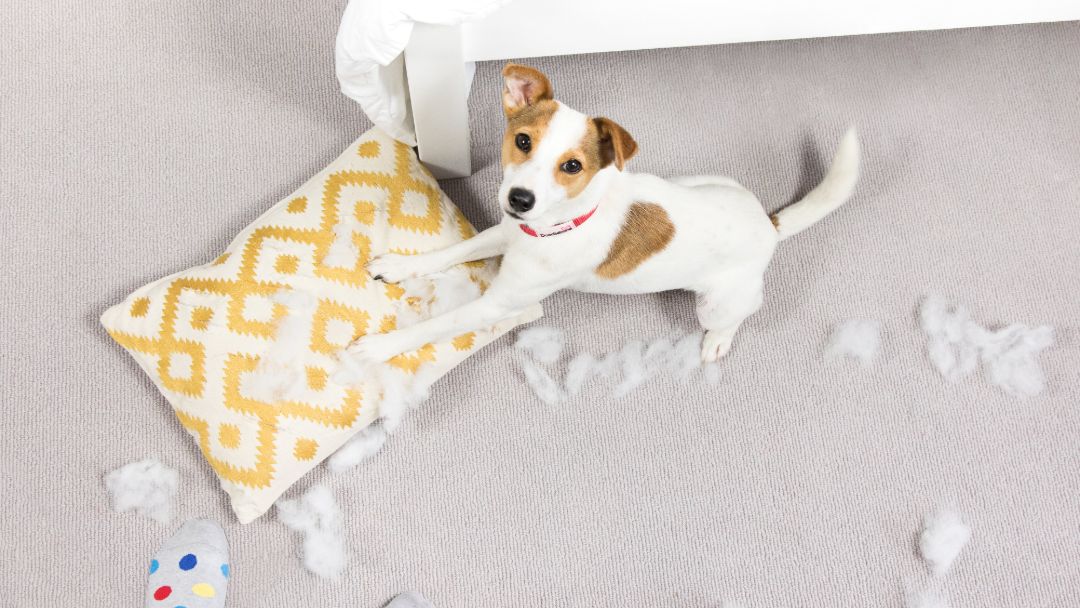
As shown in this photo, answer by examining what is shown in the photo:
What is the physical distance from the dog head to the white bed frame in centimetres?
22

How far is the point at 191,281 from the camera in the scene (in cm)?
160

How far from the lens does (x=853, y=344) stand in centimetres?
182

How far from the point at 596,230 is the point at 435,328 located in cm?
37

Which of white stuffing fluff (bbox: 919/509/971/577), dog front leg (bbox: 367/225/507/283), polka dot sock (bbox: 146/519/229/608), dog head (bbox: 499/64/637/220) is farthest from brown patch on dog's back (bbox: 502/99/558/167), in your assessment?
white stuffing fluff (bbox: 919/509/971/577)

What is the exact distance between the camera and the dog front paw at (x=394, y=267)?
161 centimetres

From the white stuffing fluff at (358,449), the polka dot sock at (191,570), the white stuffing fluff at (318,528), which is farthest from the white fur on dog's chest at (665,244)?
the polka dot sock at (191,570)

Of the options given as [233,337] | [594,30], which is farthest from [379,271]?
[594,30]

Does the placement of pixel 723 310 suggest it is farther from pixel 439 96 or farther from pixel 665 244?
pixel 439 96

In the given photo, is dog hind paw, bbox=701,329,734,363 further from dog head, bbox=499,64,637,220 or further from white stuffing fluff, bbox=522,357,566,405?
dog head, bbox=499,64,637,220

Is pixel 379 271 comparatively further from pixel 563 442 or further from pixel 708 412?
pixel 708 412

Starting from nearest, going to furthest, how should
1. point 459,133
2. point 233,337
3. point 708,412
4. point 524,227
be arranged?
point 524,227 → point 233,337 → point 459,133 → point 708,412

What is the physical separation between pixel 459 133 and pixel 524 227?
0.34m

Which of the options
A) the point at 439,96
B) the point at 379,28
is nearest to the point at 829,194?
the point at 439,96

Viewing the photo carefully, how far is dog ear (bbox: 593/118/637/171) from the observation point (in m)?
1.22
